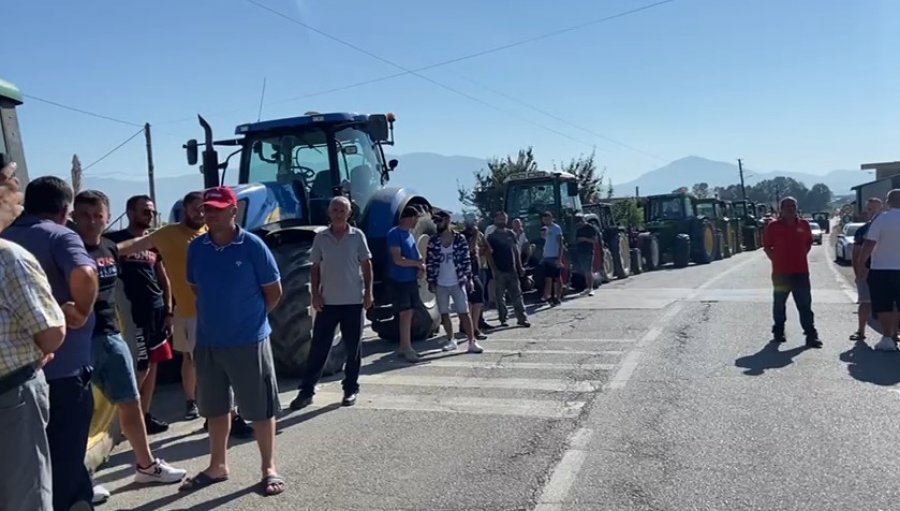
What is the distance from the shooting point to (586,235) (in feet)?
53.0

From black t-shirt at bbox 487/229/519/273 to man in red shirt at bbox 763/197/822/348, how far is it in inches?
139

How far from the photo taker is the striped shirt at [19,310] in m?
3.08

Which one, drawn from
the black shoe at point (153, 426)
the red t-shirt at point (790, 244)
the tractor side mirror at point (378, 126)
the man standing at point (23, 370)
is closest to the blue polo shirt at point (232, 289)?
the man standing at point (23, 370)

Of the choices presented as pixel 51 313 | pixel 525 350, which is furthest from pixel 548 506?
pixel 525 350

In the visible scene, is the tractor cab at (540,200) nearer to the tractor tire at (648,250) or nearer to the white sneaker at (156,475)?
the tractor tire at (648,250)

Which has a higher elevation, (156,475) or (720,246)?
(720,246)

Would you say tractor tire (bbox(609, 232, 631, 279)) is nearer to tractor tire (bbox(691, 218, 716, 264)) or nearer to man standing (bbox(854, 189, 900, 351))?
tractor tire (bbox(691, 218, 716, 264))

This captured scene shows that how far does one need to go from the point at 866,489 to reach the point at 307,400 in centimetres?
432

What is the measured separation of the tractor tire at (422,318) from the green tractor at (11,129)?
17.2ft

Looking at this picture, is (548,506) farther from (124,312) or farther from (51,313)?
(124,312)

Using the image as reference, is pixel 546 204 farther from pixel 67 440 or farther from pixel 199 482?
pixel 67 440

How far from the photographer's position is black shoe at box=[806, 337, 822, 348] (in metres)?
8.97

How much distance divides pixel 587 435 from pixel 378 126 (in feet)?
18.0

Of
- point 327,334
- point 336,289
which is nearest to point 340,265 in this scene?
point 336,289
